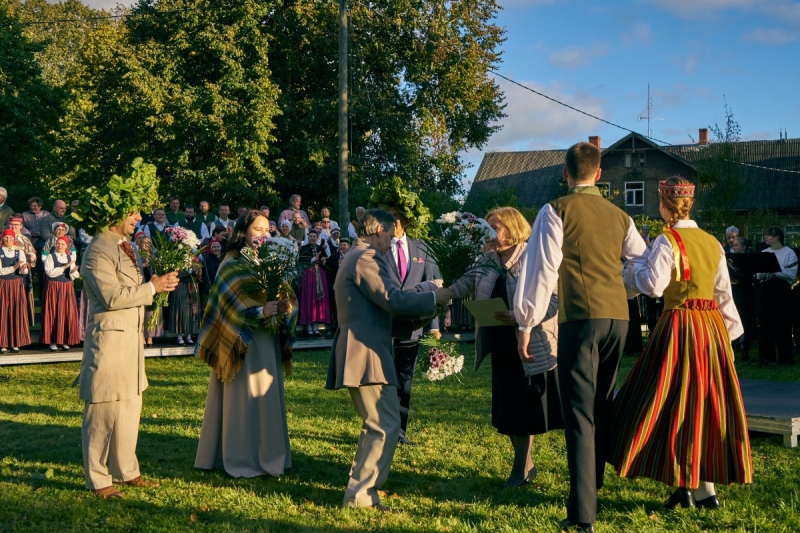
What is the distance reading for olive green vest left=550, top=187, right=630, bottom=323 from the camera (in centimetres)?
554

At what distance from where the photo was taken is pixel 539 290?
5.53 m

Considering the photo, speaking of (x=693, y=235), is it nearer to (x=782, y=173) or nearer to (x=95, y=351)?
(x=95, y=351)

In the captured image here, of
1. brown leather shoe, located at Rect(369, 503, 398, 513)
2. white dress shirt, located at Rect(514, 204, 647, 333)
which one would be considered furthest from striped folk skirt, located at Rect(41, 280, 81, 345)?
white dress shirt, located at Rect(514, 204, 647, 333)

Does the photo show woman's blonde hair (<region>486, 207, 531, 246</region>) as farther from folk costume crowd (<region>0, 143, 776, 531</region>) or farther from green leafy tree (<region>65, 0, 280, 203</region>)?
green leafy tree (<region>65, 0, 280, 203</region>)

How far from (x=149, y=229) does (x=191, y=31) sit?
1783cm

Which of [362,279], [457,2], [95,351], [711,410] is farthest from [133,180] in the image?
[457,2]

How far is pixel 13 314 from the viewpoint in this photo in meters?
15.5

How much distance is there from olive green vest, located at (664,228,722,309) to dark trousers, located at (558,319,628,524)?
0.67 m

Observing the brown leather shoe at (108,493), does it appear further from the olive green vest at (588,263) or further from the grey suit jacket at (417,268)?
the olive green vest at (588,263)

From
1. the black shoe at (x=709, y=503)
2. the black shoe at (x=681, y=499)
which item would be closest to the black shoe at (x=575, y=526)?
the black shoe at (x=681, y=499)

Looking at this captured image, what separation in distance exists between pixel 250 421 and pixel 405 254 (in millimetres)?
2170

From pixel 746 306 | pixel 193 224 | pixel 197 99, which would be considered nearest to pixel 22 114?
pixel 197 99

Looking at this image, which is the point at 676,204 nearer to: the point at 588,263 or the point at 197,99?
the point at 588,263

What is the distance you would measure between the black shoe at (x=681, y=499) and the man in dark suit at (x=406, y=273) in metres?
2.66
